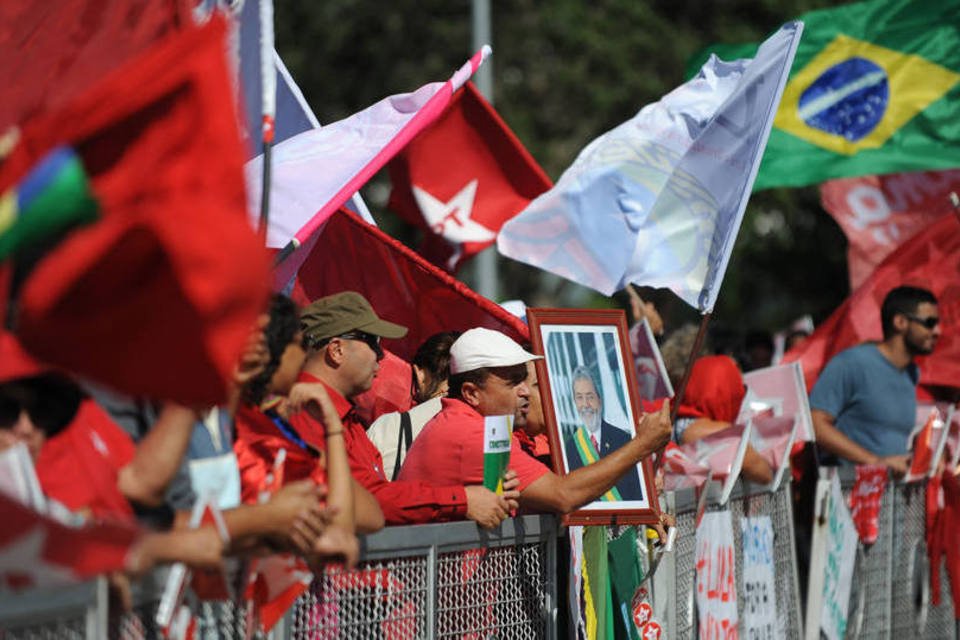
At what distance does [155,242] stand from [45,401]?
0.97 meters

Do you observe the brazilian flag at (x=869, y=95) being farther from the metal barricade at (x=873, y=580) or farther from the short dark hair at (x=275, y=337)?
the short dark hair at (x=275, y=337)

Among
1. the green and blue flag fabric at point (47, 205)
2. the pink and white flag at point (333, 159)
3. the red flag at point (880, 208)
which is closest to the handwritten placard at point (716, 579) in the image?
the pink and white flag at point (333, 159)

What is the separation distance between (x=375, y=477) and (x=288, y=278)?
72.7 inches

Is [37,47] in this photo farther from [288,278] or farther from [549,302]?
[549,302]

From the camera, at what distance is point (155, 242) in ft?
10.6

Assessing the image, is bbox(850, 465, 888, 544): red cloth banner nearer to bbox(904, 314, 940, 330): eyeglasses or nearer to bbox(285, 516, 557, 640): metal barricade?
bbox(904, 314, 940, 330): eyeglasses

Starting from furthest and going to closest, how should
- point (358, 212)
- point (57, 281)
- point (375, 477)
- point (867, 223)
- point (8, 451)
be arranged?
point (867, 223)
point (358, 212)
point (375, 477)
point (8, 451)
point (57, 281)

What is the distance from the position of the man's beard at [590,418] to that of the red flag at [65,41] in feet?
7.35

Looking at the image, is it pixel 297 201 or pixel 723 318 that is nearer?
pixel 297 201

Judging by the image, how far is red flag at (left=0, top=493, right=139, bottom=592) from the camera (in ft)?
11.1

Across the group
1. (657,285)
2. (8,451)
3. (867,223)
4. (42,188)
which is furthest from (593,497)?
(867,223)

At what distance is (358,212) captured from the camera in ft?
29.9

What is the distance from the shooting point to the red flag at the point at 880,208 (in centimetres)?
1216

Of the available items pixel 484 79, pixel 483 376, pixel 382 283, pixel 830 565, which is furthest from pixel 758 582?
pixel 484 79
